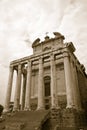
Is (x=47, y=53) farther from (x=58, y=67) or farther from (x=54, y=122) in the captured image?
(x=54, y=122)

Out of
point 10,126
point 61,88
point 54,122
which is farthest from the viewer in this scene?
point 61,88

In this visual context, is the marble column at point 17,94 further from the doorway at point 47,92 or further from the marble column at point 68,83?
the marble column at point 68,83

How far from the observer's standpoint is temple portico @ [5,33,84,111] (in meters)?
24.9

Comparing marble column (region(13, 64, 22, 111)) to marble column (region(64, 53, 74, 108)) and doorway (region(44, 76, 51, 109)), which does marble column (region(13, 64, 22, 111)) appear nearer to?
doorway (region(44, 76, 51, 109))

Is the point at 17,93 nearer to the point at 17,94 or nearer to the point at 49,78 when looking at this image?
the point at 17,94

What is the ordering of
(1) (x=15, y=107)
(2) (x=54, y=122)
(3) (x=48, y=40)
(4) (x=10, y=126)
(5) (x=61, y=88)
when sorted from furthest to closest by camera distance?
1. (3) (x=48, y=40)
2. (5) (x=61, y=88)
3. (1) (x=15, y=107)
4. (2) (x=54, y=122)
5. (4) (x=10, y=126)

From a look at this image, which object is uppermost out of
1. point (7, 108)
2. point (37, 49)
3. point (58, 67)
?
point (37, 49)

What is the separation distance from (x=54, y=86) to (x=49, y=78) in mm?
7184

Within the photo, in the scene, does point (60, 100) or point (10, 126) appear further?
point (60, 100)

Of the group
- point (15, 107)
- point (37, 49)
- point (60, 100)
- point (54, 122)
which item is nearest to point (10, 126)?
point (54, 122)

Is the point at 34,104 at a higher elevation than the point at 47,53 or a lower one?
lower

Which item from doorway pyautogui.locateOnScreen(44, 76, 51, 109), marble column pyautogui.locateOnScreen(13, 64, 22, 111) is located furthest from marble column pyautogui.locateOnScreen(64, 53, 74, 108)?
marble column pyautogui.locateOnScreen(13, 64, 22, 111)

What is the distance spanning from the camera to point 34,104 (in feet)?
99.9

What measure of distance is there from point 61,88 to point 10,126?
47.4 feet
